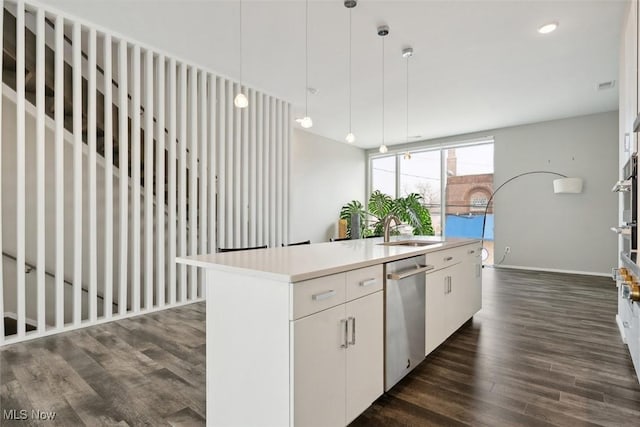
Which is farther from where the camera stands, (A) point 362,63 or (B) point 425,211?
(B) point 425,211

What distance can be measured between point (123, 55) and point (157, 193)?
148 cm

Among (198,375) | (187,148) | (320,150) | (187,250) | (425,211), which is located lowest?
(198,375)

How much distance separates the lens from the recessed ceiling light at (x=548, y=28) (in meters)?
3.06

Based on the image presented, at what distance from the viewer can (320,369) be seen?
1.41 meters

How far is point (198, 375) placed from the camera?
85.8 inches

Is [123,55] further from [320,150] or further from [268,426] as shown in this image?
[320,150]

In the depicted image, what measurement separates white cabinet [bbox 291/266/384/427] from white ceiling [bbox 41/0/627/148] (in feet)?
8.20

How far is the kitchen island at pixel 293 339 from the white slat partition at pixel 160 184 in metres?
2.26

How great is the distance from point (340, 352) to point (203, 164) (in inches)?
127

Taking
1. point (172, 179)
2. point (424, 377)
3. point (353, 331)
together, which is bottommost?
point (424, 377)

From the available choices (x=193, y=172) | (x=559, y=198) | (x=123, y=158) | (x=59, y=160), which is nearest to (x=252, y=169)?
(x=193, y=172)

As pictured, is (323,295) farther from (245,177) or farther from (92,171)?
(245,177)

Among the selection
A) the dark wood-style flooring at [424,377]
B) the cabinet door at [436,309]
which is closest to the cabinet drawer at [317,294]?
the dark wood-style flooring at [424,377]

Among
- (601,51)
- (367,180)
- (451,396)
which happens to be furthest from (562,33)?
(367,180)
